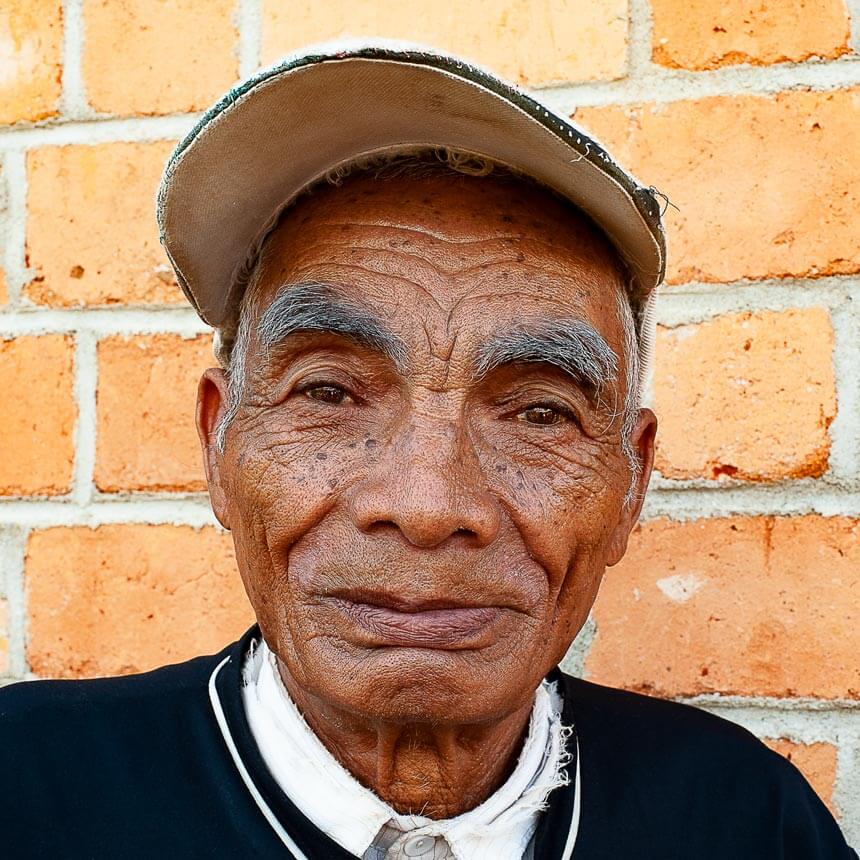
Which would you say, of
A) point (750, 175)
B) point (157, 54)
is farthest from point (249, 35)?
point (750, 175)

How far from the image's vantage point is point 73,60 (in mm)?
2113

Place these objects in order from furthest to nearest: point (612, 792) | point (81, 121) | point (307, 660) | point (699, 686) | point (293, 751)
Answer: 1. point (81, 121)
2. point (699, 686)
3. point (612, 792)
4. point (293, 751)
5. point (307, 660)

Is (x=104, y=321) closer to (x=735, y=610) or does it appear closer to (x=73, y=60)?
(x=73, y=60)

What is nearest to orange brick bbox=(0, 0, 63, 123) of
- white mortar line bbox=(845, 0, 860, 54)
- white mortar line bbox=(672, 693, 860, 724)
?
white mortar line bbox=(845, 0, 860, 54)

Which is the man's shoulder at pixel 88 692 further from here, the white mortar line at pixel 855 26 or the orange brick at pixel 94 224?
the white mortar line at pixel 855 26

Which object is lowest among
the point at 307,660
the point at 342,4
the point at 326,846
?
the point at 326,846

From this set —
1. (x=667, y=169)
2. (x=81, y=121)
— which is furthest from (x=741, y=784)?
(x=81, y=121)

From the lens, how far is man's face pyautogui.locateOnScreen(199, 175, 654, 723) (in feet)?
4.58

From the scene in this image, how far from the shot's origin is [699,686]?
6.48 ft

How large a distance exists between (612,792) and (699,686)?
35 cm

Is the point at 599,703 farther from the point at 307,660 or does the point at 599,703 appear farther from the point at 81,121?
the point at 81,121

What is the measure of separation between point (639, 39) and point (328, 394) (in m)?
0.89

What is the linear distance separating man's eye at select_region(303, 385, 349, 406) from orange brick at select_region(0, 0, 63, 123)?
92 centimetres

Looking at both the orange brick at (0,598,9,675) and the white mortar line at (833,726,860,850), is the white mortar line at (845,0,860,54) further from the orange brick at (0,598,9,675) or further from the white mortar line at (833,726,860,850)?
the orange brick at (0,598,9,675)
